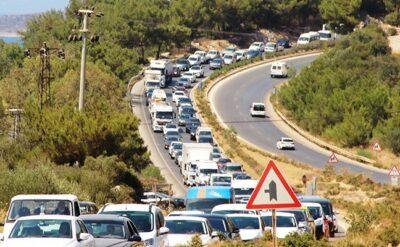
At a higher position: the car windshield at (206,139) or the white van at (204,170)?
the white van at (204,170)

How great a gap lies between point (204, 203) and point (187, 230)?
12964 mm

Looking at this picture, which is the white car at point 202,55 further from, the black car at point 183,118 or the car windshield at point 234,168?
the car windshield at point 234,168

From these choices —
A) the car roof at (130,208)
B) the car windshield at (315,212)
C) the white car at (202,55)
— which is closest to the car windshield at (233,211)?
the car windshield at (315,212)

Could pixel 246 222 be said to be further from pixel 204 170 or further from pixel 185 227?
pixel 204 170

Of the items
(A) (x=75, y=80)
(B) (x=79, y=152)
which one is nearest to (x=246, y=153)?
(A) (x=75, y=80)

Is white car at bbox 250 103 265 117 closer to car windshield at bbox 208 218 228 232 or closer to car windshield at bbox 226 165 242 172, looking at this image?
car windshield at bbox 226 165 242 172

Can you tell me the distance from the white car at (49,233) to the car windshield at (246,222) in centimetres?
979

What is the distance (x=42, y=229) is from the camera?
18.9 meters

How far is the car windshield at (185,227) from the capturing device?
24.8 m

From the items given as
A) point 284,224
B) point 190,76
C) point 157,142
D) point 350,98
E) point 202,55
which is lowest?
point 157,142

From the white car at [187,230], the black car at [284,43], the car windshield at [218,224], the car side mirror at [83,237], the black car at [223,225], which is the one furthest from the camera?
the black car at [284,43]

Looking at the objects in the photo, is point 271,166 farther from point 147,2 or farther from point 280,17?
point 280,17

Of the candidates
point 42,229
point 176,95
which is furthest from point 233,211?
point 176,95

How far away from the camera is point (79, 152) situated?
52188 millimetres
